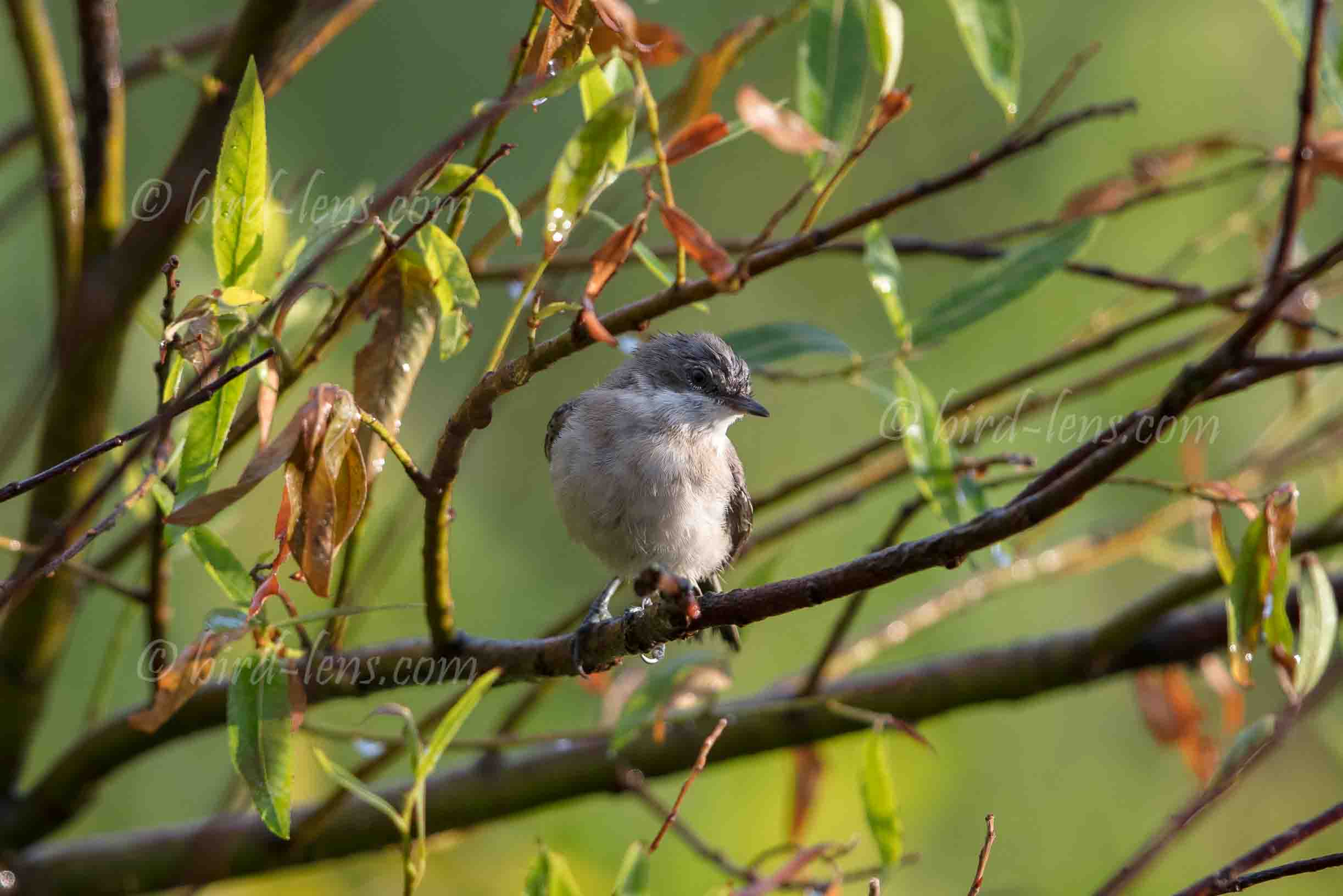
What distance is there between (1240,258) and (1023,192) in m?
0.97

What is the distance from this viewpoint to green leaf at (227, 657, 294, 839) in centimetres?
184

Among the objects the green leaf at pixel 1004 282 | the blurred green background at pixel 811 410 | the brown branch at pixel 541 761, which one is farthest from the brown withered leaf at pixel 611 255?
the blurred green background at pixel 811 410

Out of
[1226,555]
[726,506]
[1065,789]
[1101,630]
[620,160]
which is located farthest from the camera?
[1065,789]

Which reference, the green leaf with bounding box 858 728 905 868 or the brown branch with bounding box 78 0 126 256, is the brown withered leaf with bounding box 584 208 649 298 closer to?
the green leaf with bounding box 858 728 905 868

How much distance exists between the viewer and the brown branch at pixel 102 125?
8.31 feet

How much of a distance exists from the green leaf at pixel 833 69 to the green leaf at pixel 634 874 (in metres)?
1.06

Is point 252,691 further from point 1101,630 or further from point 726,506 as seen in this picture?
point 1101,630

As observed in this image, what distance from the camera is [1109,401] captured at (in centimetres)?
532

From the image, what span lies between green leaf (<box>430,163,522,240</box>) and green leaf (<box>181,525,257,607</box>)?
645 millimetres

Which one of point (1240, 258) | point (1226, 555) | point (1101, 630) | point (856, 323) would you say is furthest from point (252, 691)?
point (1240, 258)

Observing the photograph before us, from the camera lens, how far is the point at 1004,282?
2.48 m

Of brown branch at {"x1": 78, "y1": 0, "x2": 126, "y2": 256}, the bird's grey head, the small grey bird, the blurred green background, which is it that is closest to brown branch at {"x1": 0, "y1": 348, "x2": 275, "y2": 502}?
brown branch at {"x1": 78, "y1": 0, "x2": 126, "y2": 256}

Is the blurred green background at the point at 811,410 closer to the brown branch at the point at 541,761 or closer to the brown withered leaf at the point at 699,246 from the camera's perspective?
the brown branch at the point at 541,761

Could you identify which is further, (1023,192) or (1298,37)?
(1023,192)
